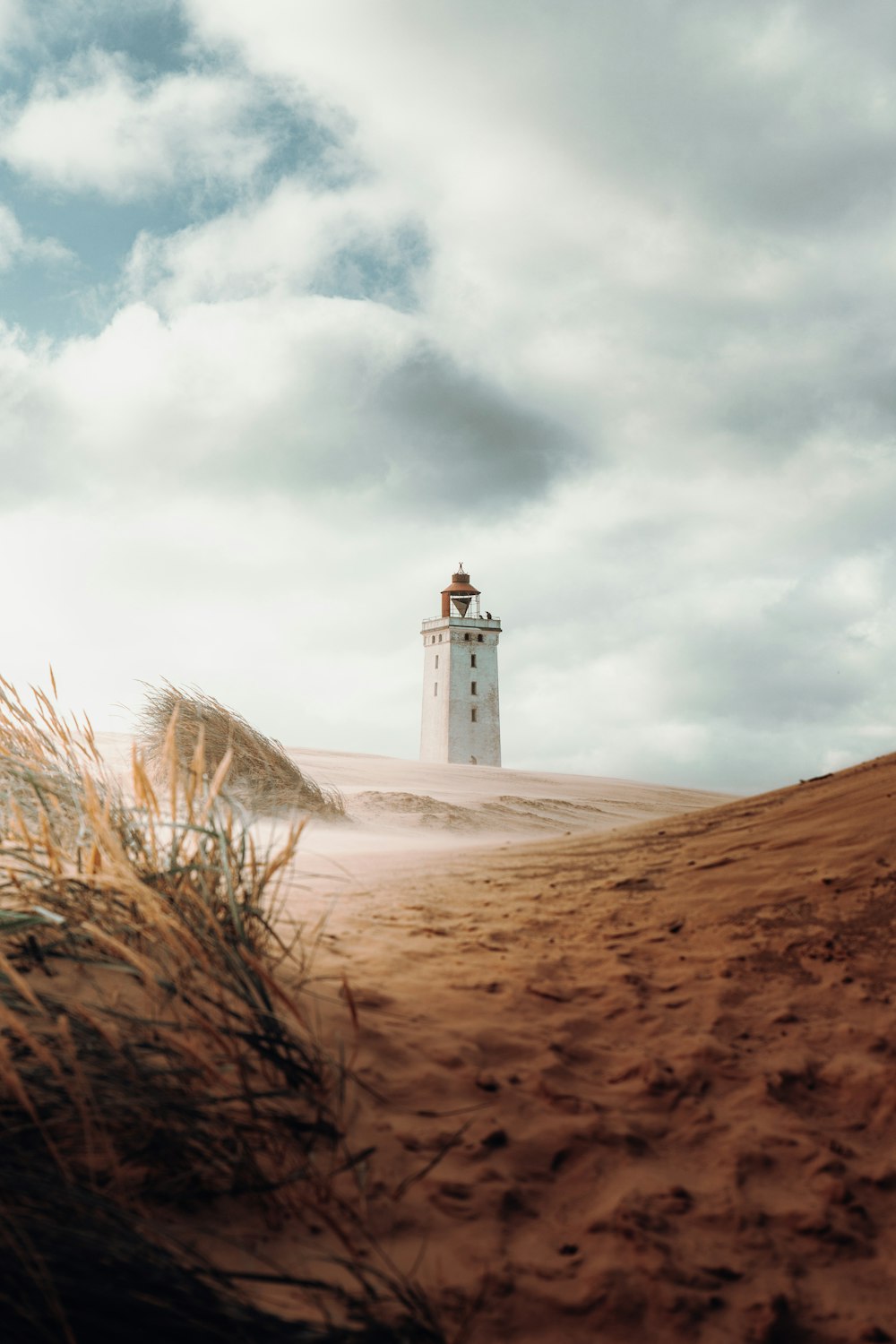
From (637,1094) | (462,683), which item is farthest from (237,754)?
(462,683)

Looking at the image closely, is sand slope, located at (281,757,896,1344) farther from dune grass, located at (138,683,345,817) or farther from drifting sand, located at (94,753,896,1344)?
dune grass, located at (138,683,345,817)

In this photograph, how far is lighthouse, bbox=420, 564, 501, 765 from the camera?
32.9 metres

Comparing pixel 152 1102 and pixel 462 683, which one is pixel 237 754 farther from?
pixel 462 683

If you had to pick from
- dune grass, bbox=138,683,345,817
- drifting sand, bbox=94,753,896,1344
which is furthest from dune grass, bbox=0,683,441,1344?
dune grass, bbox=138,683,345,817

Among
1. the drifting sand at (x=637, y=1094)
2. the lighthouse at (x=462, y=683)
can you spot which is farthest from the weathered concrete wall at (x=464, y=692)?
the drifting sand at (x=637, y=1094)

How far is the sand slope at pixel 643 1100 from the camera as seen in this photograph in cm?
198

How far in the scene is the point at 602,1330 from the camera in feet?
6.16

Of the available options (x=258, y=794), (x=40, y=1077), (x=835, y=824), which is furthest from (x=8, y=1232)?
(x=258, y=794)

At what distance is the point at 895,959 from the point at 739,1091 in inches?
41.1

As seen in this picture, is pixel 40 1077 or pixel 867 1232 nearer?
pixel 40 1077

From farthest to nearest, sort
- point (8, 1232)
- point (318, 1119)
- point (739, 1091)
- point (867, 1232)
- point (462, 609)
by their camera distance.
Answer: point (462, 609) → point (739, 1091) → point (867, 1232) → point (318, 1119) → point (8, 1232)

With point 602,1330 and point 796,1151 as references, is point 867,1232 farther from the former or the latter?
point 602,1330

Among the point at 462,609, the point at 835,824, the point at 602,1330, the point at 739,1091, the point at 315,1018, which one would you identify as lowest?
the point at 602,1330

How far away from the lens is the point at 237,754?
839 cm
